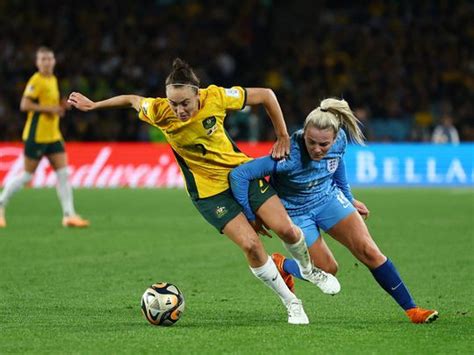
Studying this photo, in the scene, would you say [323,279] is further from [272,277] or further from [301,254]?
[272,277]

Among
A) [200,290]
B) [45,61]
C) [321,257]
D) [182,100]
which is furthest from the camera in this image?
[45,61]

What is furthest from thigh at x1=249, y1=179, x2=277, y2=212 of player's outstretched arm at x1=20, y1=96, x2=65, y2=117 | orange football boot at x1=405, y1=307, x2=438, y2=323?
player's outstretched arm at x1=20, y1=96, x2=65, y2=117

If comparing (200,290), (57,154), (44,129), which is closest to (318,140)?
(200,290)

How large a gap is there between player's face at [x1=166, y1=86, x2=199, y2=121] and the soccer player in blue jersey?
56cm

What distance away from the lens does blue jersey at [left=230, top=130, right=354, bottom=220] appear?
26.4ft

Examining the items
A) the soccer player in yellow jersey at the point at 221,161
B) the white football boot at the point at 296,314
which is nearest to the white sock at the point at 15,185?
the soccer player in yellow jersey at the point at 221,161

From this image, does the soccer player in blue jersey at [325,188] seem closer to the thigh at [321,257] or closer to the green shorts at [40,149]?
the thigh at [321,257]

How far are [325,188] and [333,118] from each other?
2.26 feet

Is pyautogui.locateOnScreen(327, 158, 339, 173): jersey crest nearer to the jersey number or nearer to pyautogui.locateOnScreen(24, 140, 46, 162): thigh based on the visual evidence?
the jersey number

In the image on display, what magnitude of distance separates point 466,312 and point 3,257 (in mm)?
5901

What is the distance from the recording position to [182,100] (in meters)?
7.87

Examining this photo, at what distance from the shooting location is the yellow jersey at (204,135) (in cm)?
813

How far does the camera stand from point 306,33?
105ft

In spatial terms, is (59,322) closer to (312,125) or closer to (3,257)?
(312,125)
